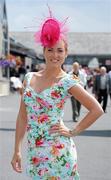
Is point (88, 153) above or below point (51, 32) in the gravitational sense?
below

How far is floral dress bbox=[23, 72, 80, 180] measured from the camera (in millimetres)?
3855

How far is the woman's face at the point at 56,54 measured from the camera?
392 centimetres

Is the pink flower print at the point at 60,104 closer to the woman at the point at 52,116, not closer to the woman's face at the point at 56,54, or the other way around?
the woman at the point at 52,116

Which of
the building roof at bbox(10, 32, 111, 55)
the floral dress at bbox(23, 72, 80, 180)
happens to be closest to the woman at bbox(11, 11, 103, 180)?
the floral dress at bbox(23, 72, 80, 180)

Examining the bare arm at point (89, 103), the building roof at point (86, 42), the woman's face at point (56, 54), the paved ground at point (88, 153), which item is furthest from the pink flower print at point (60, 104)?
the building roof at point (86, 42)

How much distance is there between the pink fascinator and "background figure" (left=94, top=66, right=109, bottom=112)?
16.2m

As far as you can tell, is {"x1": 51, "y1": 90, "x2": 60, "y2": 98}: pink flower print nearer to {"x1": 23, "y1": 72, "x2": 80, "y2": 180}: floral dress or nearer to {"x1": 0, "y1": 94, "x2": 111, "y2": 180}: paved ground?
{"x1": 23, "y1": 72, "x2": 80, "y2": 180}: floral dress

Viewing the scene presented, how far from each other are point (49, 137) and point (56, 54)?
1.77ft

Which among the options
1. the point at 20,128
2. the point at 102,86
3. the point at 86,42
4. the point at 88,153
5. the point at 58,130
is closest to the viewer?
the point at 58,130

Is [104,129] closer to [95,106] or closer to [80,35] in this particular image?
[95,106]

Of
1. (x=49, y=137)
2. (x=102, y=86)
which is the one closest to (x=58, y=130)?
(x=49, y=137)

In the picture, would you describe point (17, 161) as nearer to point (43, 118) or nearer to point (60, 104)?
point (43, 118)

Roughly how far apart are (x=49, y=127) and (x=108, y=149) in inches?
259

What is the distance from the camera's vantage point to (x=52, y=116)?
12.6ft
